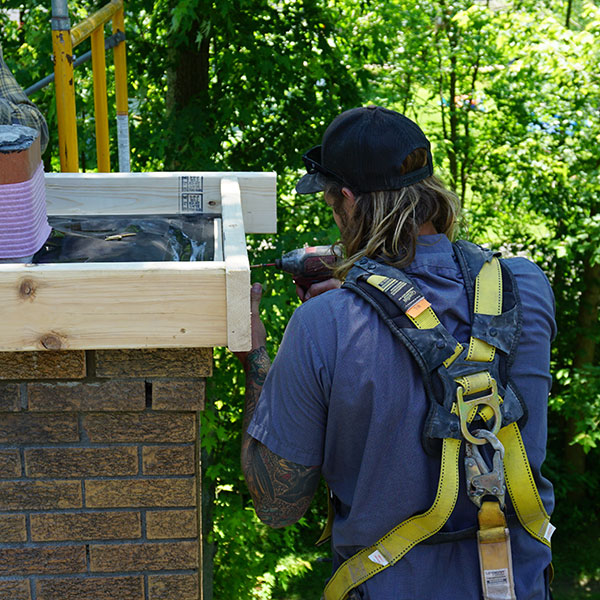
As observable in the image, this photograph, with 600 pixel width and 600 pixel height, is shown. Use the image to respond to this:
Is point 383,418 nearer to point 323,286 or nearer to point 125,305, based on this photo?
point 125,305

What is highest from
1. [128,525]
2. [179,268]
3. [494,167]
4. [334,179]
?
[334,179]

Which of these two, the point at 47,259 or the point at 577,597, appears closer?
the point at 47,259

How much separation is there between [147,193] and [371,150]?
3.30 feet

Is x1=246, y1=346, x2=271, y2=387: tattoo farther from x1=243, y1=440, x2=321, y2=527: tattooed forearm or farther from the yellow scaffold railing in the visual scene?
the yellow scaffold railing

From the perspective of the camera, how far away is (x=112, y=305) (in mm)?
1667

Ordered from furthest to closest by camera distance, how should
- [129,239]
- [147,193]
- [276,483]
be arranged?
[147,193] → [129,239] → [276,483]

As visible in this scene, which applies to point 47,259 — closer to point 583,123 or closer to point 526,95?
point 583,123

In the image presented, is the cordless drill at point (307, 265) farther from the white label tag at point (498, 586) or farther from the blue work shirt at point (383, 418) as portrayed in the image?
the white label tag at point (498, 586)

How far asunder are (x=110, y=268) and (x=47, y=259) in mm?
373

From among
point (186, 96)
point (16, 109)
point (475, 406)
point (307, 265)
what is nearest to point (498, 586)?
point (475, 406)

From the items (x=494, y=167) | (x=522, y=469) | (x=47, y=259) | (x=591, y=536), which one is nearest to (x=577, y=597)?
(x=591, y=536)

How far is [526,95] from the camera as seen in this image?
6.52 metres

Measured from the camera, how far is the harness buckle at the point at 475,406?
1592 millimetres

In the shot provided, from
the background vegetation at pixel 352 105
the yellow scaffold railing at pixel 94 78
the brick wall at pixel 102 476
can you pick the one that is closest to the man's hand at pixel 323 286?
the brick wall at pixel 102 476
